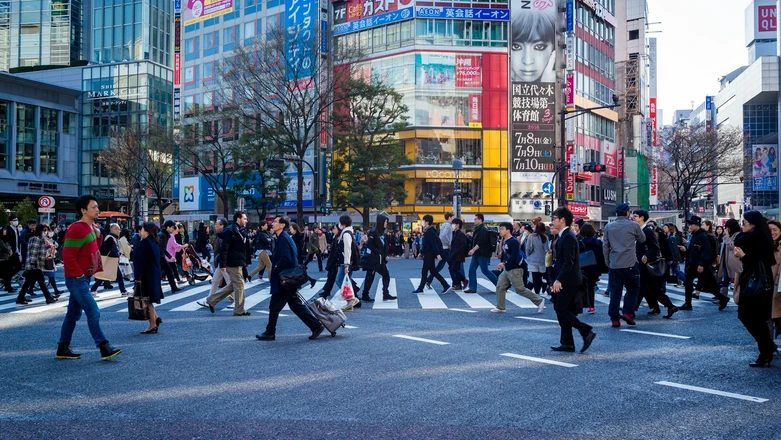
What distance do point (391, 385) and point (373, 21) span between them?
46.5 metres

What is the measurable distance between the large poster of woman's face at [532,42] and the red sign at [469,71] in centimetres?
250

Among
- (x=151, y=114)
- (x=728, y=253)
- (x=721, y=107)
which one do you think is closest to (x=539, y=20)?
(x=151, y=114)

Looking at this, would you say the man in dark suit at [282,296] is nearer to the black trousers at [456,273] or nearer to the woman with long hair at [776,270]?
the woman with long hair at [776,270]

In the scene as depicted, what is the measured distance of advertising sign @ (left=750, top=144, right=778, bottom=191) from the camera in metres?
75.2

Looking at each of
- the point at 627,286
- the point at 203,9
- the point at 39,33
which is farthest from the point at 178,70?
the point at 627,286

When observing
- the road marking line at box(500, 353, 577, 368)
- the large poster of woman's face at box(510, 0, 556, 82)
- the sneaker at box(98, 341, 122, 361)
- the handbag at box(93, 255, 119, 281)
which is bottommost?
the road marking line at box(500, 353, 577, 368)

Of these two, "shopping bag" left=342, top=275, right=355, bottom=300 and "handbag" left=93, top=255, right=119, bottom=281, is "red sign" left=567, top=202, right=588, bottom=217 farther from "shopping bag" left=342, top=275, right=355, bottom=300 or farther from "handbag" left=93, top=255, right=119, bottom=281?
"handbag" left=93, top=255, right=119, bottom=281

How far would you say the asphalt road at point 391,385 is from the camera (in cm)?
461

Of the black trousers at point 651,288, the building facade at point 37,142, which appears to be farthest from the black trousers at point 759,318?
the building facade at point 37,142

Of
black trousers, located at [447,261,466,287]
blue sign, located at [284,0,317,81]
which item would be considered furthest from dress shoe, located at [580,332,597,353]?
blue sign, located at [284,0,317,81]

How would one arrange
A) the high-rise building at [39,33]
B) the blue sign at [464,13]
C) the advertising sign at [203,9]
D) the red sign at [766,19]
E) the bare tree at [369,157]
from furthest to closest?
1. the red sign at [766,19]
2. the high-rise building at [39,33]
3. the advertising sign at [203,9]
4. the blue sign at [464,13]
5. the bare tree at [369,157]

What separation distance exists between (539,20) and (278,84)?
25.3 metres

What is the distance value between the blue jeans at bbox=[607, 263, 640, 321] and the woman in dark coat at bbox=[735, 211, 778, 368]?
7.82ft

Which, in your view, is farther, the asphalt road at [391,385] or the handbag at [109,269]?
the handbag at [109,269]
